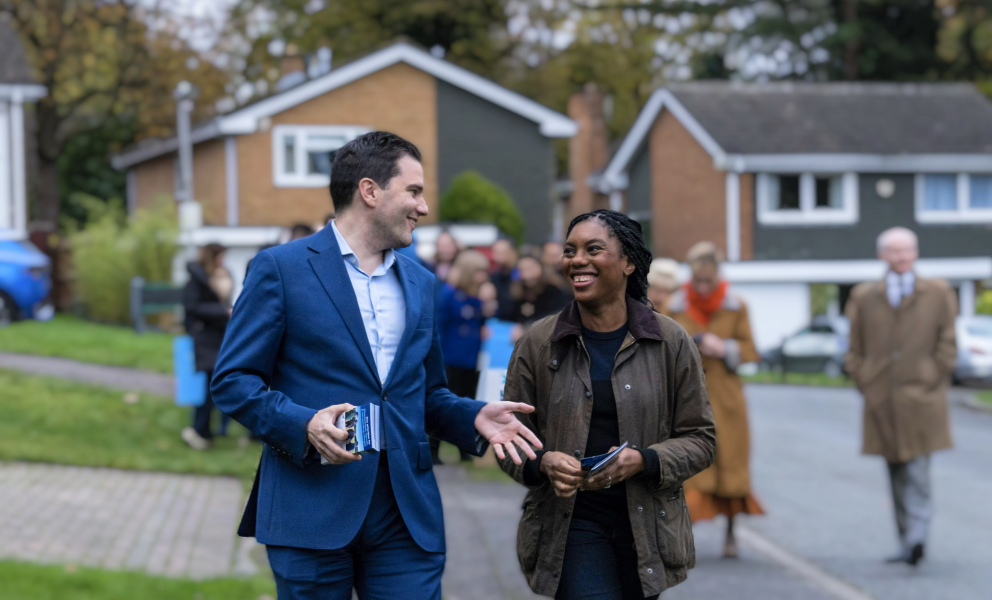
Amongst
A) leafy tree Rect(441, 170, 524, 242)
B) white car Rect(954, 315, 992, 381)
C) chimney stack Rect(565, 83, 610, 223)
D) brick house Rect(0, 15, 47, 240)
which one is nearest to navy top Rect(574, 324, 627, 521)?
white car Rect(954, 315, 992, 381)

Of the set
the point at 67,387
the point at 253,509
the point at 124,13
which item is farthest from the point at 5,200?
the point at 253,509

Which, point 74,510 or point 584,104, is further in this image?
point 584,104

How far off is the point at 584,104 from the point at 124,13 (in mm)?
16861

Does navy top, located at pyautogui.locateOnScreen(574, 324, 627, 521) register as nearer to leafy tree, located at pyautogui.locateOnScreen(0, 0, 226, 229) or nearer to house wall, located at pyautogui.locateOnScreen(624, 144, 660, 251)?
leafy tree, located at pyautogui.locateOnScreen(0, 0, 226, 229)

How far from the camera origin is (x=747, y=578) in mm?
7637

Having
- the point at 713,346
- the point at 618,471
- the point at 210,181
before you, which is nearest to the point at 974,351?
the point at 210,181

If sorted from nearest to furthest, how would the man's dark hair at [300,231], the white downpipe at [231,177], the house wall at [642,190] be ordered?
1. the man's dark hair at [300,231]
2. the white downpipe at [231,177]
3. the house wall at [642,190]

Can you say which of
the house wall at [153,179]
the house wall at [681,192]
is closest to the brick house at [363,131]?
the house wall at [153,179]

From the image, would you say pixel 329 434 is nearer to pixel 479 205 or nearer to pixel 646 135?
pixel 479 205

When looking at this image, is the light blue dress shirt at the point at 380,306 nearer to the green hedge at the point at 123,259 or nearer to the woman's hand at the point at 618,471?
the woman's hand at the point at 618,471

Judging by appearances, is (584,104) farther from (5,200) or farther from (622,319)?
(622,319)

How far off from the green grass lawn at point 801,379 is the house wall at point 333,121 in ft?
31.0

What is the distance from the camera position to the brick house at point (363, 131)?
3047cm

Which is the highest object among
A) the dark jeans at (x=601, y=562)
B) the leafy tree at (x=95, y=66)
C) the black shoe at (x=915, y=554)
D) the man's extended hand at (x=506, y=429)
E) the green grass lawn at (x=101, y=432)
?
the leafy tree at (x=95, y=66)
